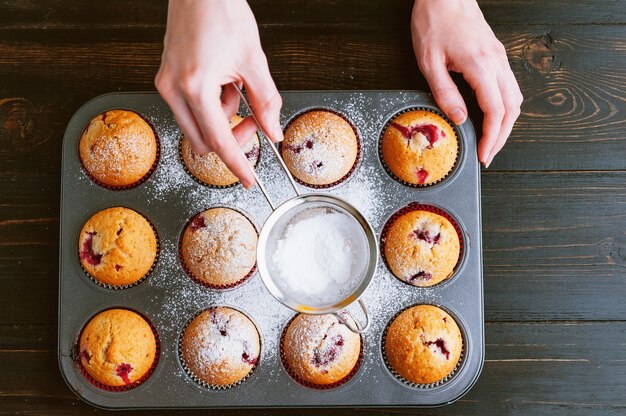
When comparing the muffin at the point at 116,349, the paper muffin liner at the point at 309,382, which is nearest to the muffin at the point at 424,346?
the paper muffin liner at the point at 309,382

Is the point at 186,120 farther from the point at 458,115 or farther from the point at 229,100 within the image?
the point at 458,115

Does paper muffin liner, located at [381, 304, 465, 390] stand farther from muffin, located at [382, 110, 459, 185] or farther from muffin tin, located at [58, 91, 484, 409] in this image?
muffin, located at [382, 110, 459, 185]

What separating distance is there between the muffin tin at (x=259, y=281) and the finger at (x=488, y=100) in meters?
0.07

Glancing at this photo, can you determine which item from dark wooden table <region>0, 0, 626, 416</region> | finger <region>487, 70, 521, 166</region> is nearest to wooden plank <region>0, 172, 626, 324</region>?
dark wooden table <region>0, 0, 626, 416</region>

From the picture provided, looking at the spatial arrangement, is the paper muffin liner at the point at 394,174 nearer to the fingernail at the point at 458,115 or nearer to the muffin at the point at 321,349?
the fingernail at the point at 458,115

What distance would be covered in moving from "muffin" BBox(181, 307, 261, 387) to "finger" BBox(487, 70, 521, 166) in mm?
1087

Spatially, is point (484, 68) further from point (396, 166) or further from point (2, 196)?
point (2, 196)

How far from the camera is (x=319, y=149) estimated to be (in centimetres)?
221

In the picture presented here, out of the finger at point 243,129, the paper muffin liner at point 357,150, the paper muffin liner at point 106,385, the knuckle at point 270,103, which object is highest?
the knuckle at point 270,103

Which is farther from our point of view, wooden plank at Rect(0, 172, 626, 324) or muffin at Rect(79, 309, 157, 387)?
wooden plank at Rect(0, 172, 626, 324)

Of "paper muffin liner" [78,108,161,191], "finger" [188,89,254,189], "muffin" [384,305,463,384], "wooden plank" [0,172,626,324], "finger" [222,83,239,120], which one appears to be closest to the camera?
"finger" [188,89,254,189]

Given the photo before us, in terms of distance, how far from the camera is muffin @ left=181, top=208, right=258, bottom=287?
2.19m

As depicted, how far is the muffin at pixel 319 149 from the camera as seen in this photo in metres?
2.22

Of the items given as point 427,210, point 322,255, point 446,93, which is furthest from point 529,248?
point 322,255
